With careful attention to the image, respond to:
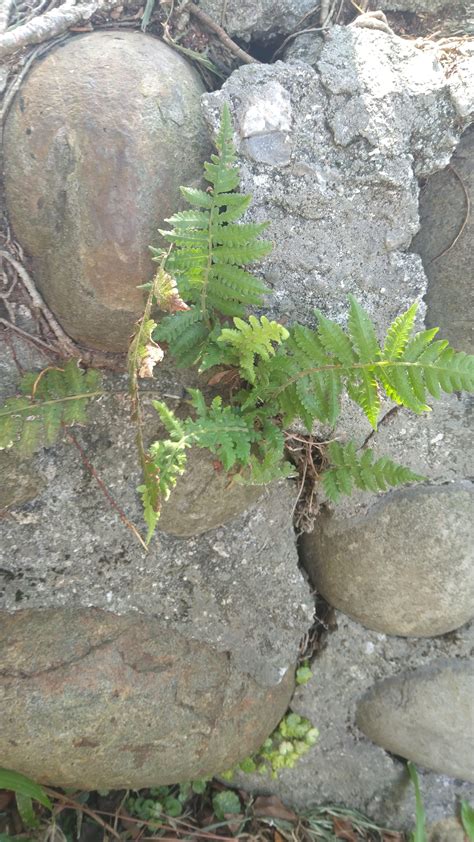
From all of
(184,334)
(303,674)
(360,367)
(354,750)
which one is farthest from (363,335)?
(354,750)

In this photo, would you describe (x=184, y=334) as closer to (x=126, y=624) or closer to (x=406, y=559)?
(x=126, y=624)

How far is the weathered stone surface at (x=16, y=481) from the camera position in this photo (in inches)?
94.6

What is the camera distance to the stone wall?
2262 mm

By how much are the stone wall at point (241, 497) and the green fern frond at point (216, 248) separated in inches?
8.8

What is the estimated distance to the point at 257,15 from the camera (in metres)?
2.47

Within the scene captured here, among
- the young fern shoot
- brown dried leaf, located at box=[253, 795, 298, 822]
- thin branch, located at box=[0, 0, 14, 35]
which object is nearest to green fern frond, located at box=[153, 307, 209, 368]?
the young fern shoot

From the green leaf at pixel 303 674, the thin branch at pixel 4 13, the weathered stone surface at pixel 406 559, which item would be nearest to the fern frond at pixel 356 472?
the weathered stone surface at pixel 406 559

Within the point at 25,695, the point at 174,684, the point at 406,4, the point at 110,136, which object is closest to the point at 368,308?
the point at 110,136

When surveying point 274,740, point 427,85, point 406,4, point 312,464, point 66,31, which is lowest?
point 274,740

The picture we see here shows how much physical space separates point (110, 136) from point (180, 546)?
1.62 meters

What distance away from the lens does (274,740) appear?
9.83 feet

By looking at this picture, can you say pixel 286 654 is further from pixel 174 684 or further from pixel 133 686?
pixel 133 686

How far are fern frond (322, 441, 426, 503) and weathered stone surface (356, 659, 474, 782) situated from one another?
105 centimetres

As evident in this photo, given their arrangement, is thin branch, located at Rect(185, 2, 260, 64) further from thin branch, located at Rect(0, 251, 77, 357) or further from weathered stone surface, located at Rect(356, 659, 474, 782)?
weathered stone surface, located at Rect(356, 659, 474, 782)
